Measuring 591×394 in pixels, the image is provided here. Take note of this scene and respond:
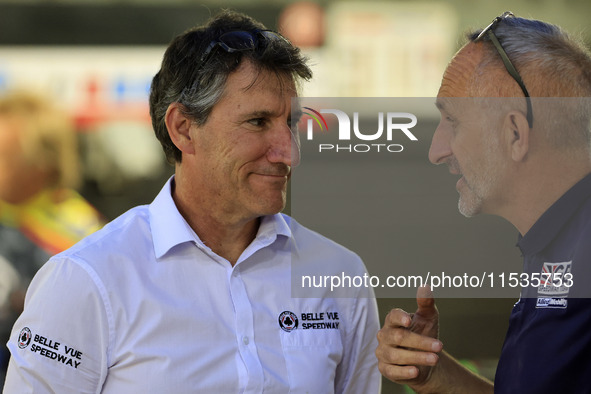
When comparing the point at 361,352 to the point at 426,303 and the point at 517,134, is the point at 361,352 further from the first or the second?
the point at 517,134

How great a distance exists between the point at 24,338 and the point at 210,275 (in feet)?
1.55

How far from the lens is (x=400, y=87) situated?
7.41 ft

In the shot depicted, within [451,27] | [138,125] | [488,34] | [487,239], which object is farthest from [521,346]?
[138,125]

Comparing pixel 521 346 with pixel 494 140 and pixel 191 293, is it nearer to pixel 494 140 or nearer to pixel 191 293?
pixel 494 140

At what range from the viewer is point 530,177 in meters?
1.73

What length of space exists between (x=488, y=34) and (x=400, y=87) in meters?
0.47

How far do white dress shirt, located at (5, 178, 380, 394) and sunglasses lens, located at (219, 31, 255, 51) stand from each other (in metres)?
0.44

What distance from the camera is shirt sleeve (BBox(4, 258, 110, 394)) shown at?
6.09ft

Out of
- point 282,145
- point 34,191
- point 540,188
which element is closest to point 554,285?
point 540,188

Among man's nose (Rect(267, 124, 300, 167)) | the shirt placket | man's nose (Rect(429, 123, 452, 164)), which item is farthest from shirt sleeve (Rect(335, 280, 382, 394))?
man's nose (Rect(429, 123, 452, 164))

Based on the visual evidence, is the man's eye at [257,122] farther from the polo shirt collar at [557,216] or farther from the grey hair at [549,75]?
the polo shirt collar at [557,216]

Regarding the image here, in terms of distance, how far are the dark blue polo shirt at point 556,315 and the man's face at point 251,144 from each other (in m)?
0.66

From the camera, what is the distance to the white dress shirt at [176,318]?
1875 millimetres

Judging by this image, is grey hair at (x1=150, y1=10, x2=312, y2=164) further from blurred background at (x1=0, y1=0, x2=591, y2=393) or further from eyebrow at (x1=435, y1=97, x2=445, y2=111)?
blurred background at (x1=0, y1=0, x2=591, y2=393)
